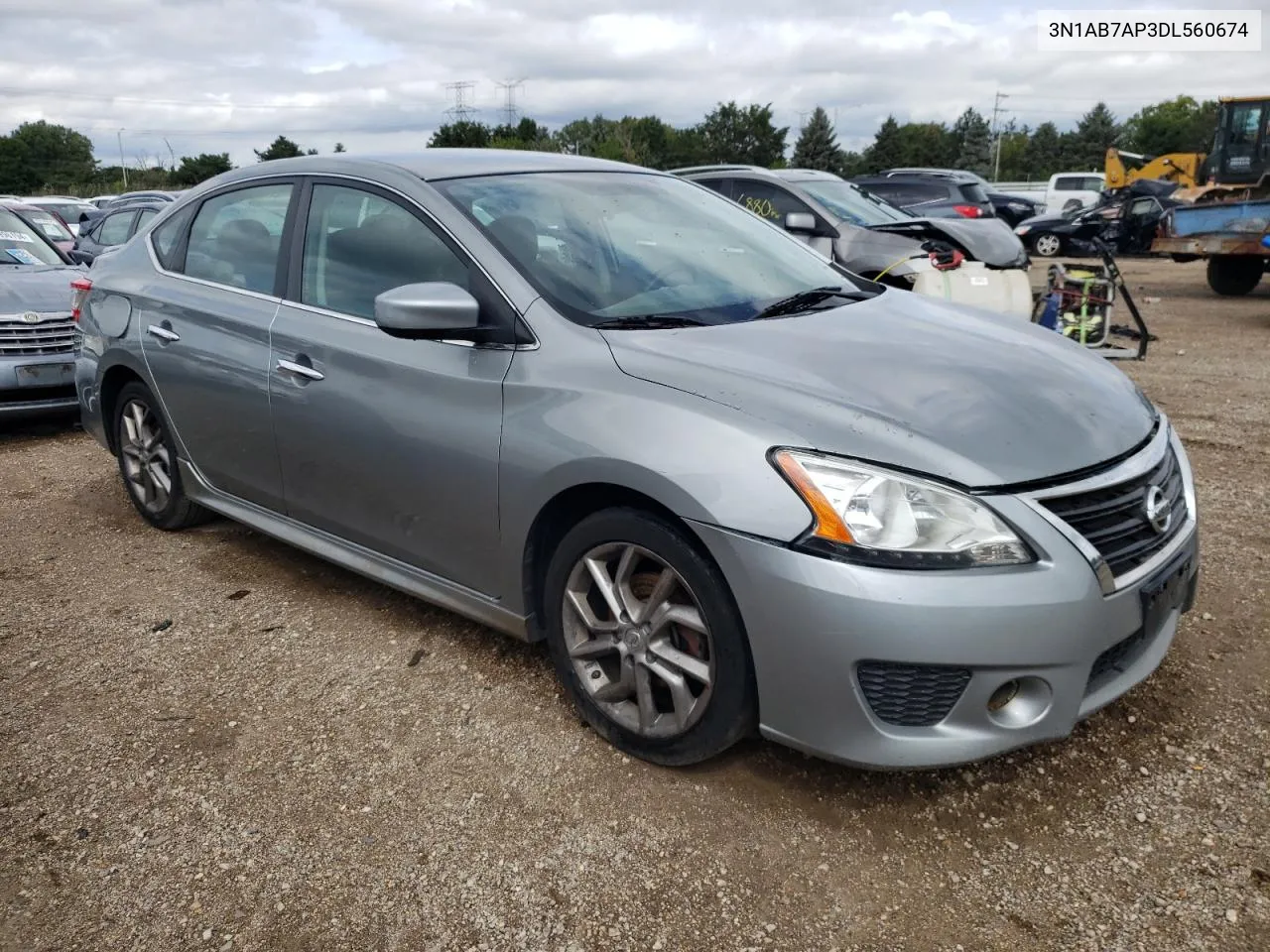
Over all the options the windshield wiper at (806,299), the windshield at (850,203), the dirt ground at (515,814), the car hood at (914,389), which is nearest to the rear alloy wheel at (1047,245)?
the windshield at (850,203)

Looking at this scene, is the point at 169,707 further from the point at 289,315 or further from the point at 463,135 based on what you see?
the point at 463,135

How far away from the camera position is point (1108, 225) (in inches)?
792

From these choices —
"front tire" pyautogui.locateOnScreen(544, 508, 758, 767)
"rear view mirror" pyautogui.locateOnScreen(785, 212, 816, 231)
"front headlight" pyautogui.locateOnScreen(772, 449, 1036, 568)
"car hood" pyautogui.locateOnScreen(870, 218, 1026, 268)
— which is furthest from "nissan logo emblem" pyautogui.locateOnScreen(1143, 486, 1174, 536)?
"car hood" pyautogui.locateOnScreen(870, 218, 1026, 268)

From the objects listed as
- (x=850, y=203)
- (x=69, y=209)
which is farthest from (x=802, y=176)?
(x=69, y=209)

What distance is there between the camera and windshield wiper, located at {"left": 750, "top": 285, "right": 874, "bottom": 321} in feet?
9.97

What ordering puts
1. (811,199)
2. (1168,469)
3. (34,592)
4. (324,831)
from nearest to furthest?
(324,831)
(1168,469)
(34,592)
(811,199)

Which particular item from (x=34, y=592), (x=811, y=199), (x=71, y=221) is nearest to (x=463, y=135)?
(x=71, y=221)

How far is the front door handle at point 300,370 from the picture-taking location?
10.9 feet

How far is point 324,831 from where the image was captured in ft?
8.21

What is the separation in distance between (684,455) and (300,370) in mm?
1648

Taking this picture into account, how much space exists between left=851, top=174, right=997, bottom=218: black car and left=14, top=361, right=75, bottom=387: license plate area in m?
13.1

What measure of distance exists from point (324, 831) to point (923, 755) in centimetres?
150

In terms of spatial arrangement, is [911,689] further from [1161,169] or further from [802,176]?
[1161,169]

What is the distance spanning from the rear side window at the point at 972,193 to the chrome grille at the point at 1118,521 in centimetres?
1577
